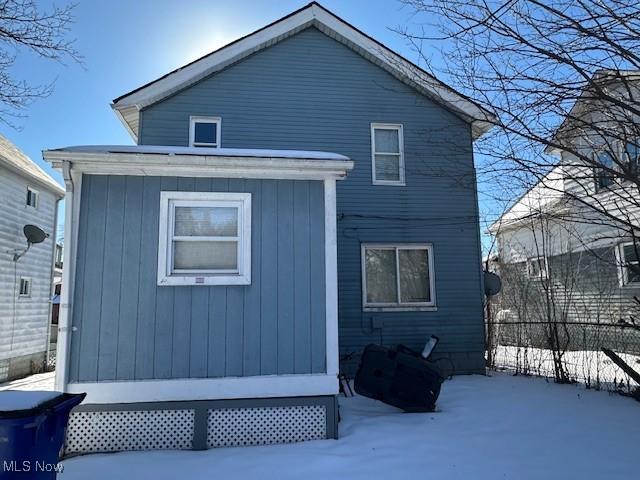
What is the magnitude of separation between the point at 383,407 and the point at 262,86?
21.5 feet

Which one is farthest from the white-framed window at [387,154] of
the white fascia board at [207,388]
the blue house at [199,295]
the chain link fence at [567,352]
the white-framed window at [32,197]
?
the white-framed window at [32,197]

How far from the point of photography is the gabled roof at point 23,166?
9.58 metres

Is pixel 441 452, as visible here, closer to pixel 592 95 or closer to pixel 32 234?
pixel 592 95

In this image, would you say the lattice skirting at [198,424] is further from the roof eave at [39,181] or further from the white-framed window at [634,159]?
the roof eave at [39,181]

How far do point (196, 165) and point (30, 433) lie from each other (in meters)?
2.81

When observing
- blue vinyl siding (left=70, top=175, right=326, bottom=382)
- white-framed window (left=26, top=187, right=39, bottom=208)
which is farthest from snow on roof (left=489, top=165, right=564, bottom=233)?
white-framed window (left=26, top=187, right=39, bottom=208)

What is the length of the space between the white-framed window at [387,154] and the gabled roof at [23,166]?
7679 millimetres

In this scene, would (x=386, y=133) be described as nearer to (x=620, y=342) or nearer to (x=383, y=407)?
(x=383, y=407)

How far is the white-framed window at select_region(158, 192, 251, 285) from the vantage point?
480 centimetres

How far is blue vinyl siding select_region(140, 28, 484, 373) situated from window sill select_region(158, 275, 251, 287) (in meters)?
3.98

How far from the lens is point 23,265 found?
10.5 metres

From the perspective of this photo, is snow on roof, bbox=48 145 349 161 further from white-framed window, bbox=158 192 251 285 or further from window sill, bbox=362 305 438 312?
window sill, bbox=362 305 438 312

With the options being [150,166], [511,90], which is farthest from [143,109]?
[511,90]

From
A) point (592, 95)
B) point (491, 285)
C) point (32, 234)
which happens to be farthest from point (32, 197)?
point (592, 95)
